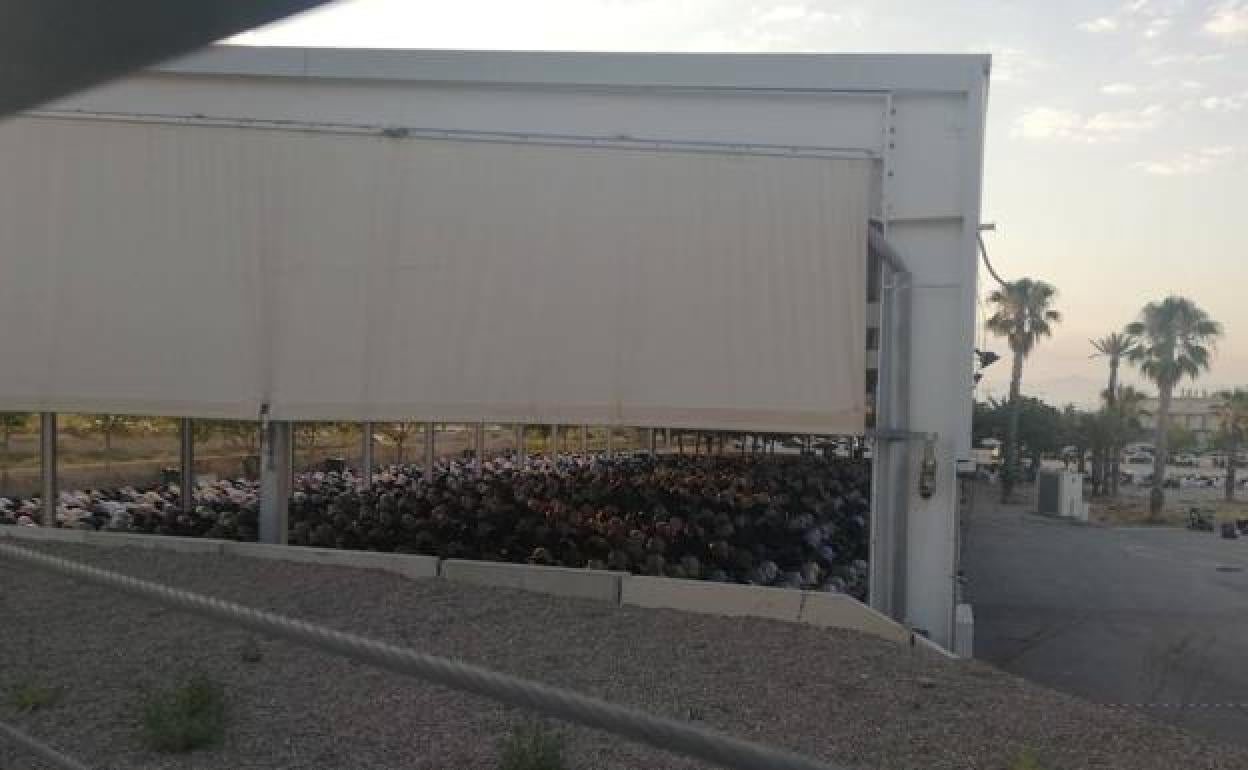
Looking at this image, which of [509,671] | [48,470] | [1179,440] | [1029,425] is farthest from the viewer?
[1179,440]

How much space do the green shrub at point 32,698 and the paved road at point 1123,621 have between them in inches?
319

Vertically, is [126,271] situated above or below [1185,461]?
above

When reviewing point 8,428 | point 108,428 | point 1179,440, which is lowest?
point 1179,440

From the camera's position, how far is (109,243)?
10.3 m

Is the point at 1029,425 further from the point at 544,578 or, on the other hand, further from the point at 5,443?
the point at 544,578

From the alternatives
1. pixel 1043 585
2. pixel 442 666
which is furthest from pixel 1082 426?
pixel 442 666

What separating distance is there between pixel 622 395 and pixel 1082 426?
4156 cm

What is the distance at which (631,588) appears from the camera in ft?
28.1

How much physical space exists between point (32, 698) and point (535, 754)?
2843mm

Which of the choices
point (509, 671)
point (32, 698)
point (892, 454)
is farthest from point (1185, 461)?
point (32, 698)

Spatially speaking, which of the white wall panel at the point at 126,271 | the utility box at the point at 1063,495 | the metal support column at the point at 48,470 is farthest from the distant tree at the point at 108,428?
the utility box at the point at 1063,495

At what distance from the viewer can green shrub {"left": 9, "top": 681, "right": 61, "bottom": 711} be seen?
17.8 feet

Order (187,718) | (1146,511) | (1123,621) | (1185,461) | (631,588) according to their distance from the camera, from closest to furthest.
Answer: (187,718), (631,588), (1123,621), (1146,511), (1185,461)

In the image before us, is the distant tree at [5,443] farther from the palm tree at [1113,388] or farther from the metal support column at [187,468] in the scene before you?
the palm tree at [1113,388]
